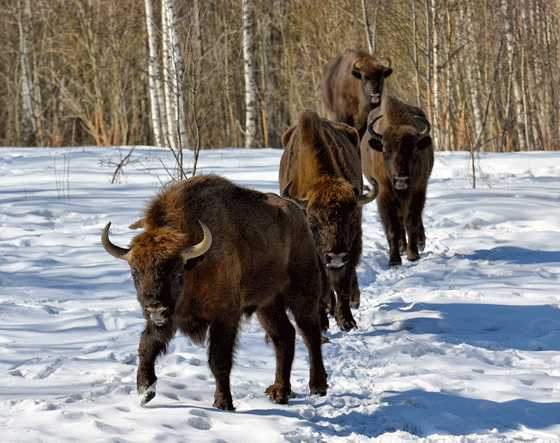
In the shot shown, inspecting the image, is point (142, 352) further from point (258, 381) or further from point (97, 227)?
point (97, 227)

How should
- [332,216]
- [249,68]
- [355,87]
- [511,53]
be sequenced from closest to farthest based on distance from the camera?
1. [332,216]
2. [355,87]
3. [511,53]
4. [249,68]

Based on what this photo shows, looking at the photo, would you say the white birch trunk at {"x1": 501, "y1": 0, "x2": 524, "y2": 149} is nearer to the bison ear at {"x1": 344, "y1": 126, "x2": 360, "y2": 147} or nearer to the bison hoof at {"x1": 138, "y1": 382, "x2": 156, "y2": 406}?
the bison ear at {"x1": 344, "y1": 126, "x2": 360, "y2": 147}

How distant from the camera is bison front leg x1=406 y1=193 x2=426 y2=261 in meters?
10.2

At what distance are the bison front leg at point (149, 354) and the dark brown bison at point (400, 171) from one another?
16.9ft

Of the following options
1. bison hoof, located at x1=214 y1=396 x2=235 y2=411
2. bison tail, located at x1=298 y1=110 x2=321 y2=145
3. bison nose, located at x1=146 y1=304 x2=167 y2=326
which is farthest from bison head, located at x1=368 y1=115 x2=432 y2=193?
bison nose, located at x1=146 y1=304 x2=167 y2=326

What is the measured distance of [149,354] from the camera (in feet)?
17.2

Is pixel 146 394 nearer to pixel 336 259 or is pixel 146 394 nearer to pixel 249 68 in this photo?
pixel 336 259

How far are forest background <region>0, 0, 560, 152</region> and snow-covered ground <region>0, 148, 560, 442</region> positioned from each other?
30.0ft

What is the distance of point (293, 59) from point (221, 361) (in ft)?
85.4

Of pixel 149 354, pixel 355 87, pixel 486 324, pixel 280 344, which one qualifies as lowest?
pixel 486 324

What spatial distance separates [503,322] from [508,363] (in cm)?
113

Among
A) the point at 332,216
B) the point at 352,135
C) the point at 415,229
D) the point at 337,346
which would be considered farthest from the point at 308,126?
the point at 415,229

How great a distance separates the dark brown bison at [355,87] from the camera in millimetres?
13086

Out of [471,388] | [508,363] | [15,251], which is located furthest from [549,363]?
[15,251]
